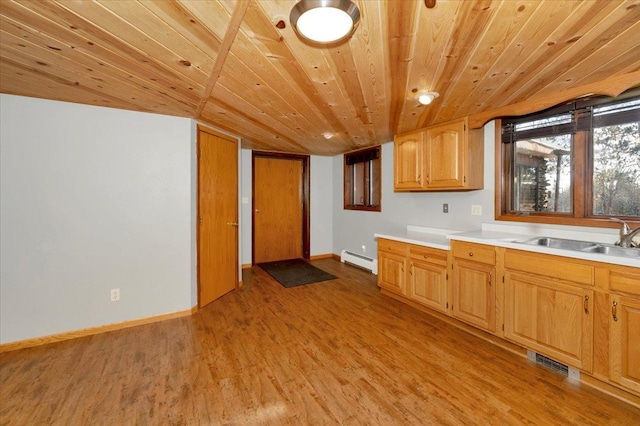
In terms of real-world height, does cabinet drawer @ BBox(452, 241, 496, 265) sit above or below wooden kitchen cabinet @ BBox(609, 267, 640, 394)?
above

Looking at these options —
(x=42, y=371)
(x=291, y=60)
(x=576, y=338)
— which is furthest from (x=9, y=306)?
(x=576, y=338)

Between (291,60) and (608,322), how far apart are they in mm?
2602

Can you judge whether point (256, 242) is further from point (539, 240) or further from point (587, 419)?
point (587, 419)

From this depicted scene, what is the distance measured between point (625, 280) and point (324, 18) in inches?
90.1

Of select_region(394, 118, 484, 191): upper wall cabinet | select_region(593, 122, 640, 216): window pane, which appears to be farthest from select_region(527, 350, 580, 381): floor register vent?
select_region(394, 118, 484, 191): upper wall cabinet

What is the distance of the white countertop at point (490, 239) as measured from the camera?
173 centimetres

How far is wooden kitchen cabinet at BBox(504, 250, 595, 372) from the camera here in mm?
1825

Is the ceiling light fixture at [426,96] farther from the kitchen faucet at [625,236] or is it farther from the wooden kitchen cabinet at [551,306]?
the kitchen faucet at [625,236]

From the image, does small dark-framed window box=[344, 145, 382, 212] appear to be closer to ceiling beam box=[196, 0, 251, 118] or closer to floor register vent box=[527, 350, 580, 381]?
floor register vent box=[527, 350, 580, 381]

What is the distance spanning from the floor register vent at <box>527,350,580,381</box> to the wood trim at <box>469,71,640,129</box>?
197 cm

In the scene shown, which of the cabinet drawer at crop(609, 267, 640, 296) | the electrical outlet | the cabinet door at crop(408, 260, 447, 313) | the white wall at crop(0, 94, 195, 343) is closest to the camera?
the cabinet drawer at crop(609, 267, 640, 296)

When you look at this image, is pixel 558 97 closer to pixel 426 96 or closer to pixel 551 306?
pixel 426 96

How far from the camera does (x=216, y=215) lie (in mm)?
3418

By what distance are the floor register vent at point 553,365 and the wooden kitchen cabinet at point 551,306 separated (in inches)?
3.1
